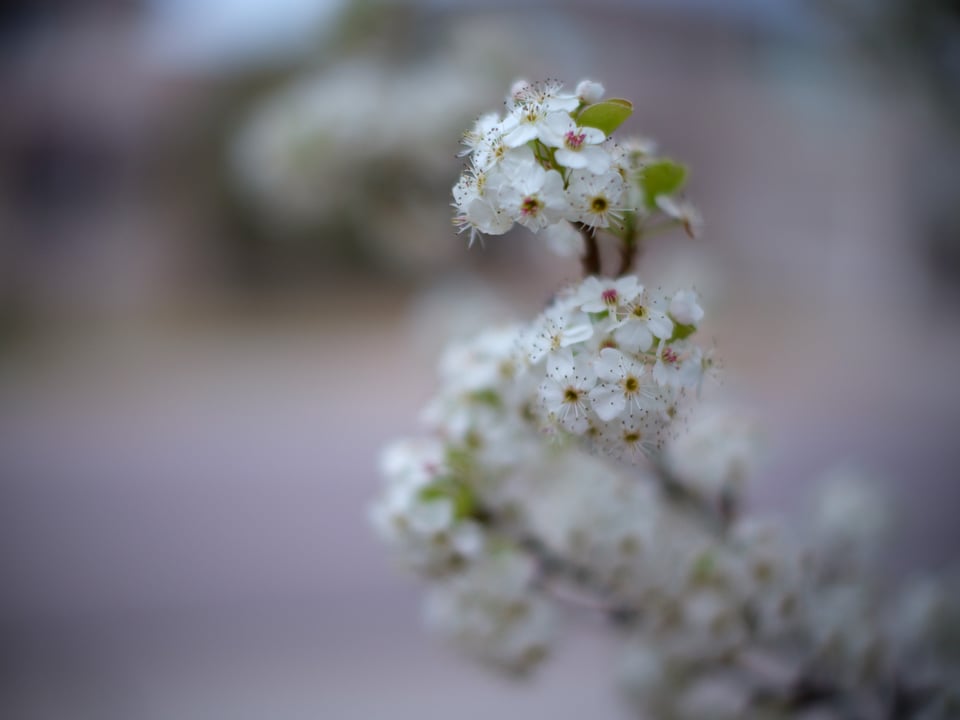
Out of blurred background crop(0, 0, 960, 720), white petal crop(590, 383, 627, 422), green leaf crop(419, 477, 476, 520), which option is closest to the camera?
white petal crop(590, 383, 627, 422)

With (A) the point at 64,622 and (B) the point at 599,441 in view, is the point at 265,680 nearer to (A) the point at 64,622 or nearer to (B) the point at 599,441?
(A) the point at 64,622

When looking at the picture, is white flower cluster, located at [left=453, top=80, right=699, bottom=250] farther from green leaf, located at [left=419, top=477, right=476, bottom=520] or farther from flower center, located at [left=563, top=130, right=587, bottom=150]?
green leaf, located at [left=419, top=477, right=476, bottom=520]

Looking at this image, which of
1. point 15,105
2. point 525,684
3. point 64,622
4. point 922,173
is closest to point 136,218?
point 15,105

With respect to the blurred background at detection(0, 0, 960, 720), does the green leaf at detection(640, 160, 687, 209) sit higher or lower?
lower

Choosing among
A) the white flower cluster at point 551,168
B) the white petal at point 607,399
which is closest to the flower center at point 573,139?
the white flower cluster at point 551,168

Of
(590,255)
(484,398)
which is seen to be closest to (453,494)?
(484,398)

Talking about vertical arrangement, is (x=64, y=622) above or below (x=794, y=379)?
below

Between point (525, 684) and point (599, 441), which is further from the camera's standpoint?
point (525, 684)

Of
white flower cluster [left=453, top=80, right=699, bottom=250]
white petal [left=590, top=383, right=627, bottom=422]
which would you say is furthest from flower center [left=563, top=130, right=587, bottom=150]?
white petal [left=590, top=383, right=627, bottom=422]
